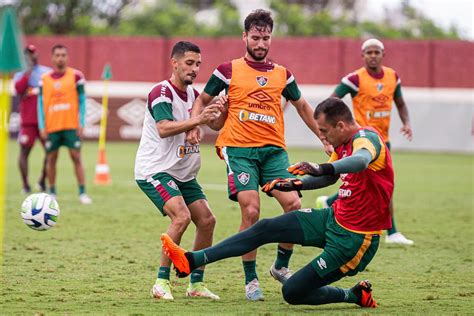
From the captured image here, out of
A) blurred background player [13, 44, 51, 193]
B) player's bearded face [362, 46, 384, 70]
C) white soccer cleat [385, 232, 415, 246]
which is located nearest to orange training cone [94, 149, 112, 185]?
blurred background player [13, 44, 51, 193]

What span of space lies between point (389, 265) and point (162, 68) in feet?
82.7

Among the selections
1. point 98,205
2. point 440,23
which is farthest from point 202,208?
point 440,23

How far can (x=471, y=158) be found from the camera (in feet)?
91.9

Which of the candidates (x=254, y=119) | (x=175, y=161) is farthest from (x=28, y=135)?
(x=254, y=119)

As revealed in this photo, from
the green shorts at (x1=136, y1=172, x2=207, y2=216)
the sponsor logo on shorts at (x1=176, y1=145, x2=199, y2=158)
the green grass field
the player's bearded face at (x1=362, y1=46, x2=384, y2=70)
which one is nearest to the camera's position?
the green grass field

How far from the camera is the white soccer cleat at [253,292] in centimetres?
817

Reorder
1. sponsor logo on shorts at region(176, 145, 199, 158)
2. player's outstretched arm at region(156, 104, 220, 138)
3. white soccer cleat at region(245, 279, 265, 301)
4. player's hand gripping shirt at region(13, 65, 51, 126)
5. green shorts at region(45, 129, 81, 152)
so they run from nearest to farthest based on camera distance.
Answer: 1. player's outstretched arm at region(156, 104, 220, 138)
2. white soccer cleat at region(245, 279, 265, 301)
3. sponsor logo on shorts at region(176, 145, 199, 158)
4. green shorts at region(45, 129, 81, 152)
5. player's hand gripping shirt at region(13, 65, 51, 126)

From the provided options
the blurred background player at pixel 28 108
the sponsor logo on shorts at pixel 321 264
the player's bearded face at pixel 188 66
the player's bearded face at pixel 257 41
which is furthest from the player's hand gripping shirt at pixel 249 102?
the blurred background player at pixel 28 108

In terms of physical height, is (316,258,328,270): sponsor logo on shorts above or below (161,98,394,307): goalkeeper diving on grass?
below

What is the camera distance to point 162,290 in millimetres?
8117

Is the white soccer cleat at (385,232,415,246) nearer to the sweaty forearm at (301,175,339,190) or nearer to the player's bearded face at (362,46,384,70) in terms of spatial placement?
the player's bearded face at (362,46,384,70)

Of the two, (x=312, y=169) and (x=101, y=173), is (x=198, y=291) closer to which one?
(x=312, y=169)

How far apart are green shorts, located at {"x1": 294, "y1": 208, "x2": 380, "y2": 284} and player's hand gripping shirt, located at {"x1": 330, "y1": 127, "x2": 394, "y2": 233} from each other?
67mm

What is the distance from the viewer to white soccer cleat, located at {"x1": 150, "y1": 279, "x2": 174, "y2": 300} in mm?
8094
